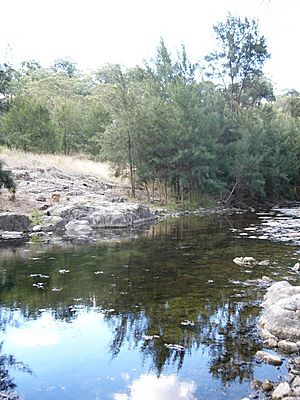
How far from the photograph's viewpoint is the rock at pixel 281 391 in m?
5.85

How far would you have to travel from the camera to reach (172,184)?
34.6 m

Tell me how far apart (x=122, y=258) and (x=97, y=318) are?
19.4 feet

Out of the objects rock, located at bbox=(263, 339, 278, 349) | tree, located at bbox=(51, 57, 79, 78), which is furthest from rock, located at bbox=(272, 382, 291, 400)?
tree, located at bbox=(51, 57, 79, 78)

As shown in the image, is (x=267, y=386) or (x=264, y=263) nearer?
(x=267, y=386)

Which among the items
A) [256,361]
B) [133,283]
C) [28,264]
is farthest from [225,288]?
[28,264]

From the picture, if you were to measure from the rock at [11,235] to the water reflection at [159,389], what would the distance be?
13.4 m

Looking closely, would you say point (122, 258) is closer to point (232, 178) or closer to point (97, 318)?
point (97, 318)

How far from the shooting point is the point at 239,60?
45.7 meters

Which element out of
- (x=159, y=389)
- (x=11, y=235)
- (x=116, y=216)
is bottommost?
(x=159, y=389)

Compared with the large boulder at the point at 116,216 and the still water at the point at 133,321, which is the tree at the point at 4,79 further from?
the still water at the point at 133,321

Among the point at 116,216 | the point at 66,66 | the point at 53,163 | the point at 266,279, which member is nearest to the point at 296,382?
the point at 266,279

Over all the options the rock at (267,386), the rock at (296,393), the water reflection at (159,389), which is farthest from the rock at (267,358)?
the water reflection at (159,389)

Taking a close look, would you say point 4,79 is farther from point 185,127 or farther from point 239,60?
point 239,60

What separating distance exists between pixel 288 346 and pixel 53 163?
29221mm
